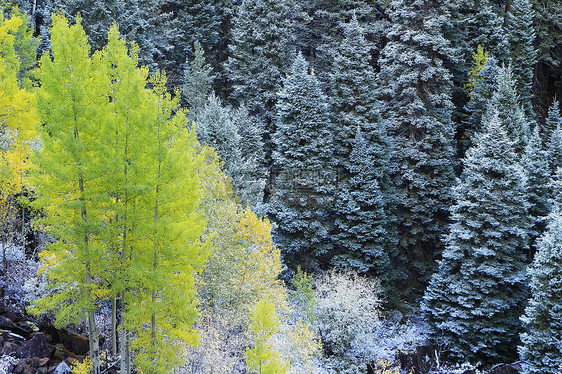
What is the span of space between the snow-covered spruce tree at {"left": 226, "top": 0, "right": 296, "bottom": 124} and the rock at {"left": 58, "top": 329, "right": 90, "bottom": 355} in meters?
20.1

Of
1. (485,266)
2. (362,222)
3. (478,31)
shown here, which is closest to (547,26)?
(478,31)

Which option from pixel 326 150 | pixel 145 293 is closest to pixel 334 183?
pixel 326 150

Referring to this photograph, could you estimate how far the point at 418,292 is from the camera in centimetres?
2903

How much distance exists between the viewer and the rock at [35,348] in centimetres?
1645

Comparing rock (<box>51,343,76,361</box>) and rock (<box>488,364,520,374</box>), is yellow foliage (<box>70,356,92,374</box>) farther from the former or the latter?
rock (<box>488,364,520,374</box>)

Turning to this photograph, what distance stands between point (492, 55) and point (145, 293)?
28160 mm

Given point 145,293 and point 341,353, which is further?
point 341,353

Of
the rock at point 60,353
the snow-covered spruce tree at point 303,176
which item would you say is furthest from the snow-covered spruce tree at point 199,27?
the rock at point 60,353

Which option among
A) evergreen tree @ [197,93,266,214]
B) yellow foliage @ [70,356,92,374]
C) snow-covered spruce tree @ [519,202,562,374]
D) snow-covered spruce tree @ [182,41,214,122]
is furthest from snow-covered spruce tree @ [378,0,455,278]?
yellow foliage @ [70,356,92,374]

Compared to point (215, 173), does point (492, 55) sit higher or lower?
higher

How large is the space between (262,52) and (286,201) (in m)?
13.0

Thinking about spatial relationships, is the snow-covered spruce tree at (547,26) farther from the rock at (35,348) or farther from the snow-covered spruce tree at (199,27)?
the rock at (35,348)

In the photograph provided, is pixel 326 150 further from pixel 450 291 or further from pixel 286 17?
pixel 286 17

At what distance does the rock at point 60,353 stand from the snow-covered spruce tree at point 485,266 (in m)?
15.3
